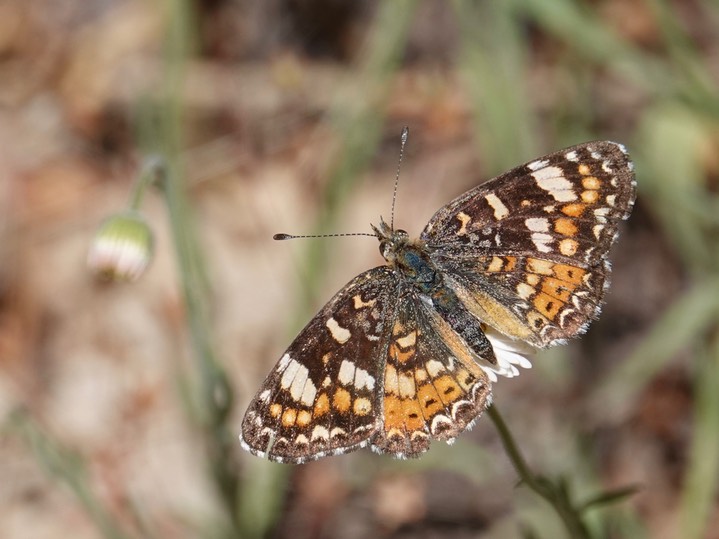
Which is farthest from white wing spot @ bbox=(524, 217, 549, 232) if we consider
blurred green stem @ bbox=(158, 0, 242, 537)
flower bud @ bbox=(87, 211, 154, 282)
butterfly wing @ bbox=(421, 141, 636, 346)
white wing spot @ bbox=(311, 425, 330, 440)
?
flower bud @ bbox=(87, 211, 154, 282)

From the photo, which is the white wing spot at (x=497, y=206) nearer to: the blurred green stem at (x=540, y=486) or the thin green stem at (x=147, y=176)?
the blurred green stem at (x=540, y=486)

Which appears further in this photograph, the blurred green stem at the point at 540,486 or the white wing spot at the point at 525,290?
the white wing spot at the point at 525,290

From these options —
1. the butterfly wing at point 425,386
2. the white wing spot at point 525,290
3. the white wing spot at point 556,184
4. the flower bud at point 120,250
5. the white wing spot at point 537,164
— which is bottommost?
the butterfly wing at point 425,386

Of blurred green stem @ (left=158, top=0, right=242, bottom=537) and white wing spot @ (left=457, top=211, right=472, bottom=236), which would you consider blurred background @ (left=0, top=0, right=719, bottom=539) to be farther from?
white wing spot @ (left=457, top=211, right=472, bottom=236)

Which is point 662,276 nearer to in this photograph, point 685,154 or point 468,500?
point 685,154

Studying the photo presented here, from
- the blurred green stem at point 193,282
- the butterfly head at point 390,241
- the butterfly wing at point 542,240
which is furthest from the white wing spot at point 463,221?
the blurred green stem at point 193,282

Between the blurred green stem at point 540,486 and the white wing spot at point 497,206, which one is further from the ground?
the white wing spot at point 497,206
